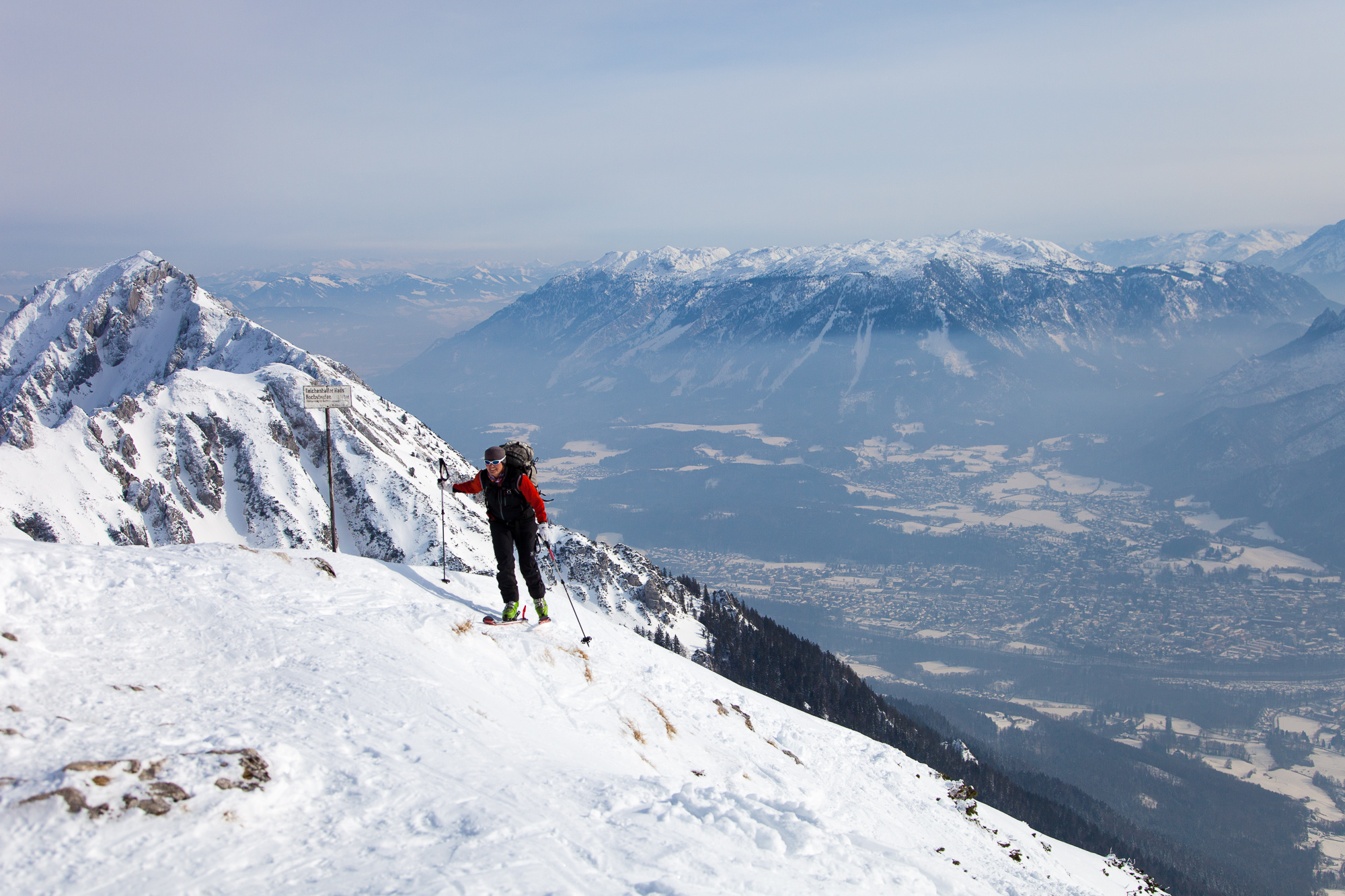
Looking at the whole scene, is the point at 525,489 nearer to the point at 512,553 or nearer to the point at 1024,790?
the point at 512,553

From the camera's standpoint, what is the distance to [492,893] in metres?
7.06

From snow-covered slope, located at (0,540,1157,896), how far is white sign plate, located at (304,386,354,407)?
6.40m

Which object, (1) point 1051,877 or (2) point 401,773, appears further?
(1) point 1051,877

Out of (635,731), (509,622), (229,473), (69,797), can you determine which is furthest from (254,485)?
(69,797)

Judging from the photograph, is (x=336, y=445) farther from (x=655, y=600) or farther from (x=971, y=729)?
(x=971, y=729)

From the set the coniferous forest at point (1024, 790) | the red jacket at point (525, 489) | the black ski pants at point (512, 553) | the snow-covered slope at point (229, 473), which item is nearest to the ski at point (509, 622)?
the black ski pants at point (512, 553)

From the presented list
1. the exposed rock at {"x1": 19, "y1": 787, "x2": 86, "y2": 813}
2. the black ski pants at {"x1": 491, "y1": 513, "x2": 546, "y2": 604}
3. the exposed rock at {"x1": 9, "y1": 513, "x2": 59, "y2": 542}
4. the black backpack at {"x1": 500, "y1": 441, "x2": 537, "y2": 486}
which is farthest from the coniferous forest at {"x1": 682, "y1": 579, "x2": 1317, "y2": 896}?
the exposed rock at {"x1": 9, "y1": 513, "x2": 59, "y2": 542}

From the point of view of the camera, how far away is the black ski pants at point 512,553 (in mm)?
16594

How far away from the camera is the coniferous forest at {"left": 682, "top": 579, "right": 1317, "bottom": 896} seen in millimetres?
93062

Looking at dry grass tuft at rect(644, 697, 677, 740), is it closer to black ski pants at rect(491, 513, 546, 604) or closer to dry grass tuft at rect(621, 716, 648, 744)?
dry grass tuft at rect(621, 716, 648, 744)

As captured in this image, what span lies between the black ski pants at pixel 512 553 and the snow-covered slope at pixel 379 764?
1.02 metres

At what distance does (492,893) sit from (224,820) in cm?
319

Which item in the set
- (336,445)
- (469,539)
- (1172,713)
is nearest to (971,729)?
(1172,713)

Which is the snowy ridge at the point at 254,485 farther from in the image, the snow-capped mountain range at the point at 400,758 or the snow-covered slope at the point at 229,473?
the snow-capped mountain range at the point at 400,758
